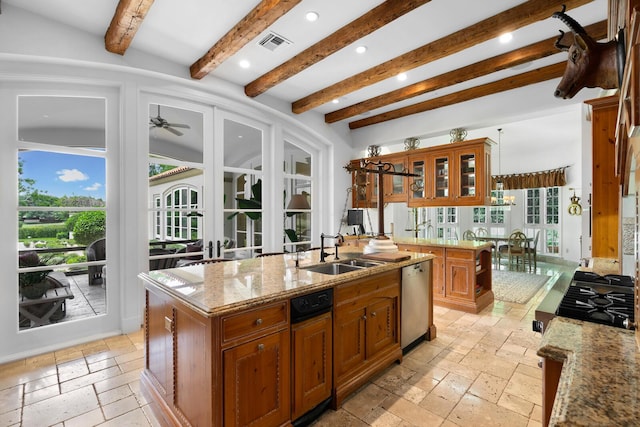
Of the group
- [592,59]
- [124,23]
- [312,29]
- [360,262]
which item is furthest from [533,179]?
[124,23]

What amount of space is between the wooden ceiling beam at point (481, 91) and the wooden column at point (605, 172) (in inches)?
53.9

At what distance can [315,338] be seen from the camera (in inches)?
75.3

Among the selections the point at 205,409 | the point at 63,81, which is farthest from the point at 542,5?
the point at 63,81

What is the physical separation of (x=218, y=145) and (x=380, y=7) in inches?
103

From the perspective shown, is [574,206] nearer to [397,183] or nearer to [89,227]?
[397,183]

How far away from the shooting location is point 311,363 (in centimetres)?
190

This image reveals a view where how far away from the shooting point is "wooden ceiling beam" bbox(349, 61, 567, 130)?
12.2 feet

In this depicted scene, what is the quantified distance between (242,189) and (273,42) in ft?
6.76

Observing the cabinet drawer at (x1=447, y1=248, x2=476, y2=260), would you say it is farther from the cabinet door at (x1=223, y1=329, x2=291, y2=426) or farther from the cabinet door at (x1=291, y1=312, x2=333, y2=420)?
the cabinet door at (x1=223, y1=329, x2=291, y2=426)

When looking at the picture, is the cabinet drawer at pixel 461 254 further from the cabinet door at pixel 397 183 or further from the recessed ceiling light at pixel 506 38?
the recessed ceiling light at pixel 506 38

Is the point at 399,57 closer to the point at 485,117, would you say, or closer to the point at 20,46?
the point at 485,117

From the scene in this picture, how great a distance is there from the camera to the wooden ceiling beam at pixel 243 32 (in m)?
2.45

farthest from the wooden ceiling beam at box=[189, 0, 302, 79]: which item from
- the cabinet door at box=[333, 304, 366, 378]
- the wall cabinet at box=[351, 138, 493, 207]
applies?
the wall cabinet at box=[351, 138, 493, 207]

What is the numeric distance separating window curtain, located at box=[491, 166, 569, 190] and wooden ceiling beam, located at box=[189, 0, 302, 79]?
24.9 feet
